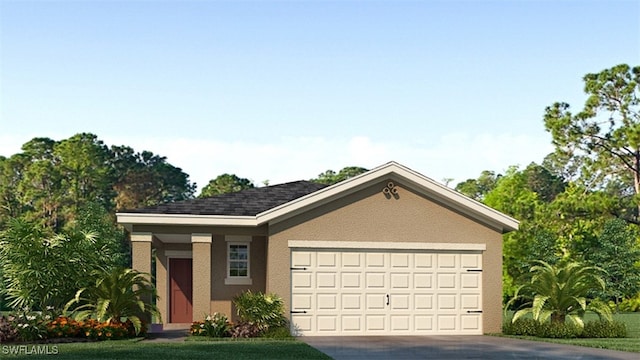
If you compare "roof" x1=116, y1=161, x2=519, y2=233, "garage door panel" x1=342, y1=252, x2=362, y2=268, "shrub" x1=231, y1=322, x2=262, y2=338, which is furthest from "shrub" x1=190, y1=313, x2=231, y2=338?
"garage door panel" x1=342, y1=252, x2=362, y2=268

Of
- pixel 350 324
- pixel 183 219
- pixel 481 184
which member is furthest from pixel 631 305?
pixel 481 184

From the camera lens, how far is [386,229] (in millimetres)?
23844

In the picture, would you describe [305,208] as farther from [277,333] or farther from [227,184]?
[227,184]

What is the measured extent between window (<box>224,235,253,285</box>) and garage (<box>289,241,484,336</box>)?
1.88 metres

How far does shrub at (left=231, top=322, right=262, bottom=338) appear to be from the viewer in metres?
21.9

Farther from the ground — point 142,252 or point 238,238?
point 238,238

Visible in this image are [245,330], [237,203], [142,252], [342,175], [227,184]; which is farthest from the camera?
[342,175]

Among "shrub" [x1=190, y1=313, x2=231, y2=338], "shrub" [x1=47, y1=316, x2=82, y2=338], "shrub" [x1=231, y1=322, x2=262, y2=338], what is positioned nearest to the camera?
"shrub" [x1=47, y1=316, x2=82, y2=338]

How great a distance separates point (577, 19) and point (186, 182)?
57042 millimetres

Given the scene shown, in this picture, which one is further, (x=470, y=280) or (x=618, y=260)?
(x=618, y=260)

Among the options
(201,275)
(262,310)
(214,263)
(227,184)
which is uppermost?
(227,184)

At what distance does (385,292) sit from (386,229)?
5.50ft

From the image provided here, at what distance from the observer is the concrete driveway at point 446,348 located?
1735 cm

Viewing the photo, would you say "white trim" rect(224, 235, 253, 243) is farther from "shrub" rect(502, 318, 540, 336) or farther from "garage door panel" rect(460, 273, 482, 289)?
"shrub" rect(502, 318, 540, 336)
